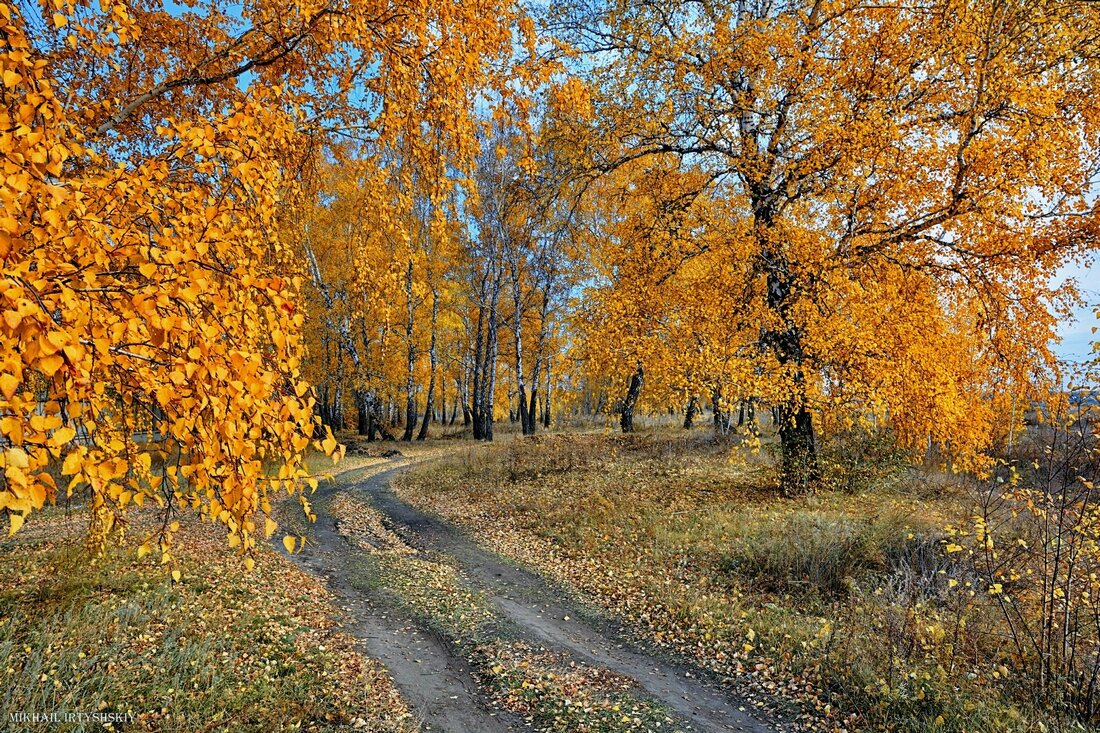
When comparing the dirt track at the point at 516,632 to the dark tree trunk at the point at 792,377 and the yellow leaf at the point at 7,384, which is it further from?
the dark tree trunk at the point at 792,377

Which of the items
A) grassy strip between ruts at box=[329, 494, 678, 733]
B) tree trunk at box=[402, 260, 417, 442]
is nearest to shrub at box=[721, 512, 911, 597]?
grassy strip between ruts at box=[329, 494, 678, 733]

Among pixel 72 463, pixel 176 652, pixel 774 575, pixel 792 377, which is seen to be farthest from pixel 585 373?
pixel 72 463

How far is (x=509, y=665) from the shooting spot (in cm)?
561

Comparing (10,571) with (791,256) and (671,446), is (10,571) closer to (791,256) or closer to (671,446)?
(791,256)

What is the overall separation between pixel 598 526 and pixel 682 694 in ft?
15.9

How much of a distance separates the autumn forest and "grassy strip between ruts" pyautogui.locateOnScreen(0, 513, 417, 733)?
0.16 ft

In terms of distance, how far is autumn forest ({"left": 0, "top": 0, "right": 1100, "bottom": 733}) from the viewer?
251cm

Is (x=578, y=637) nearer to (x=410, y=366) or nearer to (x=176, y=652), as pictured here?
(x=176, y=652)

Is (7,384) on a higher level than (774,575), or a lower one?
higher

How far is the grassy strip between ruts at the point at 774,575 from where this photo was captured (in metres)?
4.78

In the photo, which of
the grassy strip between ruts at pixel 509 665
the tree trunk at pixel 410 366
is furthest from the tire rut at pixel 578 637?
the tree trunk at pixel 410 366

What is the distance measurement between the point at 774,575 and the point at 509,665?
396 cm

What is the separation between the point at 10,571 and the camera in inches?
251

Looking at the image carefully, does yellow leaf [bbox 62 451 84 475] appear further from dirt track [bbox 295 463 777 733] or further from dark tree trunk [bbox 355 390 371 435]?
dark tree trunk [bbox 355 390 371 435]
